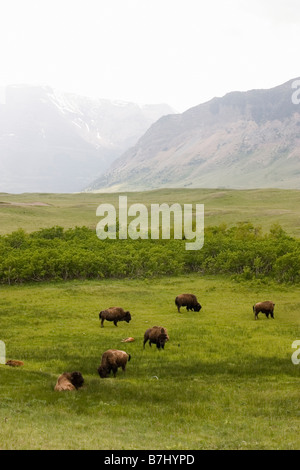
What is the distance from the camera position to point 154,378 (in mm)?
19031

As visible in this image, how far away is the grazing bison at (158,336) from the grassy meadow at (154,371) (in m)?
0.43

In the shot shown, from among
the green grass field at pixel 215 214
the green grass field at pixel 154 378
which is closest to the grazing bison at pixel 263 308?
the green grass field at pixel 154 378

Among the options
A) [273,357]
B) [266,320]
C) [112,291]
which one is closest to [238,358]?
[273,357]

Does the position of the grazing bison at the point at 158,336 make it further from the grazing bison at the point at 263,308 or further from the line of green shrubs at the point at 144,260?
the line of green shrubs at the point at 144,260

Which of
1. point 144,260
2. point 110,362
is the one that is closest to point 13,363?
point 110,362

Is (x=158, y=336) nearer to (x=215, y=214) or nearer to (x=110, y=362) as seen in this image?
(x=110, y=362)

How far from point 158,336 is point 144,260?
2502cm

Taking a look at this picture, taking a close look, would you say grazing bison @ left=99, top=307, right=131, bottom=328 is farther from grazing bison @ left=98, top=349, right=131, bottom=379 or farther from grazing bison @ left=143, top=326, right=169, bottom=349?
grazing bison @ left=98, top=349, right=131, bottom=379

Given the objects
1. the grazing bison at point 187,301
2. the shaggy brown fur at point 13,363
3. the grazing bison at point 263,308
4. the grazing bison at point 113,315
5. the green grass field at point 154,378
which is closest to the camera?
the green grass field at point 154,378

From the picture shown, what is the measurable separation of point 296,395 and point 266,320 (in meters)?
12.5

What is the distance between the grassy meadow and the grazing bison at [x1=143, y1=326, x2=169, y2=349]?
428 mm

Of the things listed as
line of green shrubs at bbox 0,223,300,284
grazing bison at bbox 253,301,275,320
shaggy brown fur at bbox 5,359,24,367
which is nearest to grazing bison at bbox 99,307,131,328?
shaggy brown fur at bbox 5,359,24,367

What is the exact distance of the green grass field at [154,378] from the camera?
12.9 metres

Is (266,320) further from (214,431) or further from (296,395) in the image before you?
(214,431)
